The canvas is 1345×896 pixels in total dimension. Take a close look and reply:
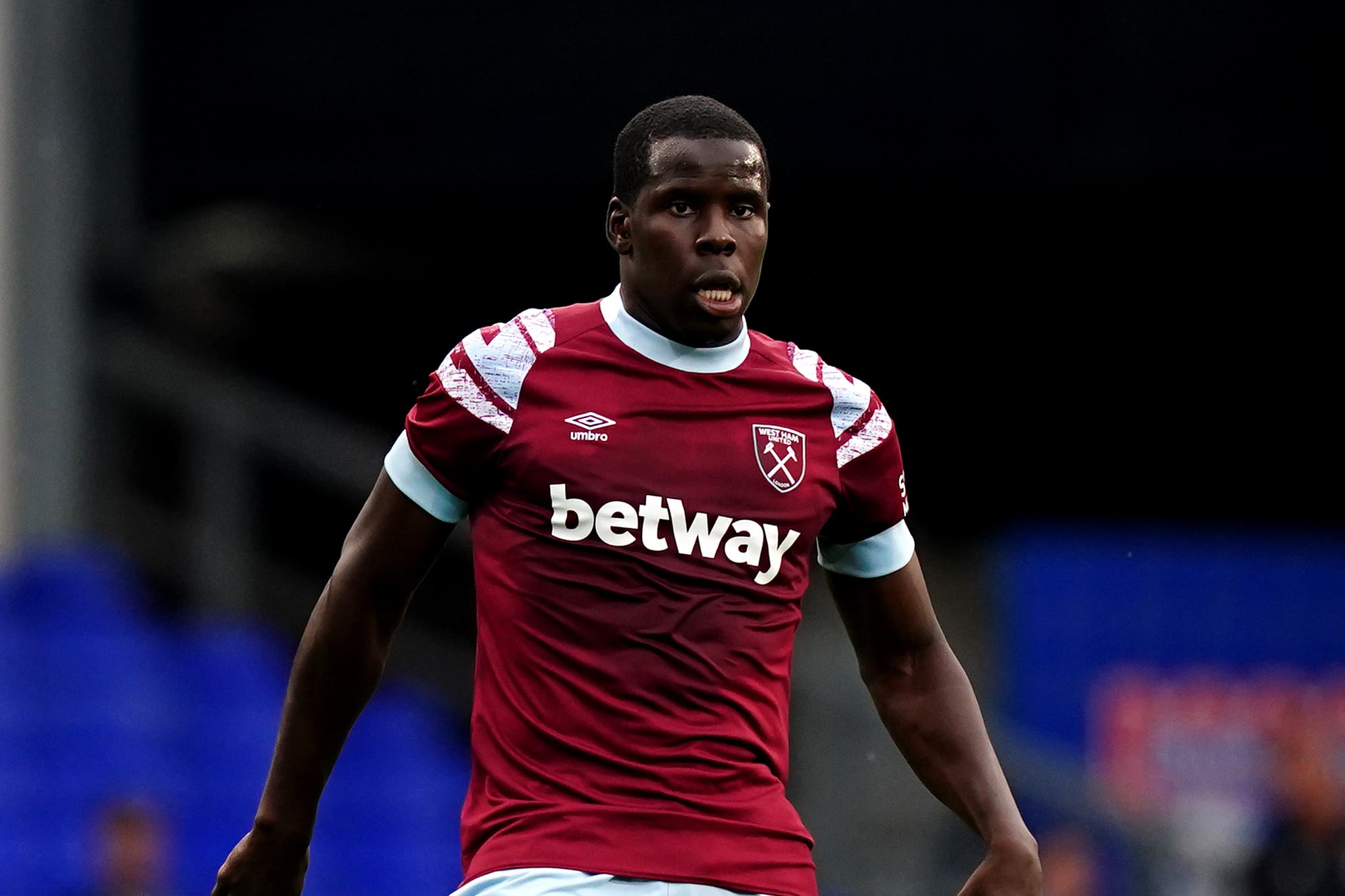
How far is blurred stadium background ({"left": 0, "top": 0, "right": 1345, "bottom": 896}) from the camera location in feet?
31.6

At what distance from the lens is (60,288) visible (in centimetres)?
1003

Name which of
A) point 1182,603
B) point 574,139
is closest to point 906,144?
point 574,139

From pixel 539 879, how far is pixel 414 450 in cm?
71

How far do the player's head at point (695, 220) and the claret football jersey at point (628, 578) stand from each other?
0.25 ft

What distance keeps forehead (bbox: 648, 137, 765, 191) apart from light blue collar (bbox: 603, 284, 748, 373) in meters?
0.21

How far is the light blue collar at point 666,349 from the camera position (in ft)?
11.2

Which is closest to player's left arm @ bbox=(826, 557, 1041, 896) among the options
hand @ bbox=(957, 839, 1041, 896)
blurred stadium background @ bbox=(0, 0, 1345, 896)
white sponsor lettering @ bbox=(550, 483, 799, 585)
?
hand @ bbox=(957, 839, 1041, 896)

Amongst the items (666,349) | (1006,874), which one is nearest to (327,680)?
(666,349)

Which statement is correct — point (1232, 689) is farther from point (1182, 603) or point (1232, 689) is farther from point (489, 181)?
point (489, 181)

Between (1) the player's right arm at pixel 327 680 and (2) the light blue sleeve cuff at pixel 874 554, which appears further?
(2) the light blue sleeve cuff at pixel 874 554

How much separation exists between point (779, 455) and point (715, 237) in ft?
1.20

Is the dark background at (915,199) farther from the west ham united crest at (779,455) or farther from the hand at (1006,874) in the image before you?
the hand at (1006,874)

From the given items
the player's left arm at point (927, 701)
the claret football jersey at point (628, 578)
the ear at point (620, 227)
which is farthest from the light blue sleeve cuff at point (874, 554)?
the ear at point (620, 227)

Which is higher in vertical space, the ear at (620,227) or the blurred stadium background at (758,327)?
the ear at (620,227)
